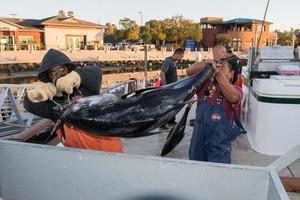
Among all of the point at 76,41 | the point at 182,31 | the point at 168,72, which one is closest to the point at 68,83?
the point at 168,72

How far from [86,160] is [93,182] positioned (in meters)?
0.12

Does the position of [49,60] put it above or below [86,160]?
above

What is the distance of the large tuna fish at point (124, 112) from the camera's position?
6.78 feet

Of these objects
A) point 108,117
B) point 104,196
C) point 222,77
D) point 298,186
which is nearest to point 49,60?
point 108,117

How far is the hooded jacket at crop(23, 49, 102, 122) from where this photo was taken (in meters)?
2.16

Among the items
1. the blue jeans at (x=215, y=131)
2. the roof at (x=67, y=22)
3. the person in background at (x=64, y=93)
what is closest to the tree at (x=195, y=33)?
the roof at (x=67, y=22)

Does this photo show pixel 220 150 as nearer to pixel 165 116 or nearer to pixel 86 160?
pixel 165 116

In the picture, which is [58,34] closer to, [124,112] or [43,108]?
[43,108]

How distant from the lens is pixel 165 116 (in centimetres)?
232

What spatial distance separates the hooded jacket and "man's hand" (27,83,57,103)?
0.07m

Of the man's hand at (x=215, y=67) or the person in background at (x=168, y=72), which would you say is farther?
the person in background at (x=168, y=72)

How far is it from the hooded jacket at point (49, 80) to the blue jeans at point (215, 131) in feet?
3.62

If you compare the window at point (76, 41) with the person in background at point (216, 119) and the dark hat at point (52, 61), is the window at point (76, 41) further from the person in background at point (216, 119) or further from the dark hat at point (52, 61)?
the dark hat at point (52, 61)

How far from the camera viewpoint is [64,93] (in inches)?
84.5
